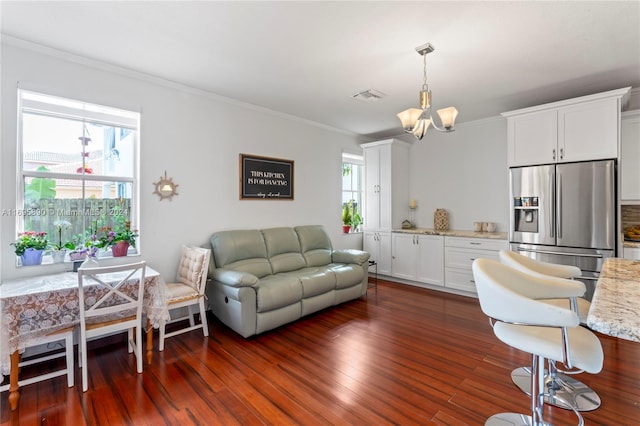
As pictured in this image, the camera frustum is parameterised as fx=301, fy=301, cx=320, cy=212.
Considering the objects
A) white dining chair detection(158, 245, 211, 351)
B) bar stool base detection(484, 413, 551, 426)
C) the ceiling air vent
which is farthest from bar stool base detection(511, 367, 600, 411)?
the ceiling air vent

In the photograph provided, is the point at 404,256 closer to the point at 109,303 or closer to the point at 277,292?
the point at 277,292

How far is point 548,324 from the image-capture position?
1371 mm

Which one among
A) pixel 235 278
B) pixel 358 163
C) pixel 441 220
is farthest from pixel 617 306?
pixel 358 163

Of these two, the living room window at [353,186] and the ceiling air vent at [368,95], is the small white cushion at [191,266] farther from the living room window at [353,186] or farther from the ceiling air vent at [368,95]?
the living room window at [353,186]

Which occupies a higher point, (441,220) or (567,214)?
(567,214)

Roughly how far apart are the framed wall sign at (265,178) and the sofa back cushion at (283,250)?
53 centimetres

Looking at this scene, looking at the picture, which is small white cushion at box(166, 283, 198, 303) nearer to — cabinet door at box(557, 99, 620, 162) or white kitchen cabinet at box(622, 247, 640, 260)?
cabinet door at box(557, 99, 620, 162)

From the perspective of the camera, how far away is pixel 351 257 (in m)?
4.34

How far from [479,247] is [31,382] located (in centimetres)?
492

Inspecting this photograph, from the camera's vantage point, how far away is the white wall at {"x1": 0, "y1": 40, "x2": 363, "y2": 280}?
8.42ft

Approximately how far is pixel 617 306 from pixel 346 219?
4.57 metres

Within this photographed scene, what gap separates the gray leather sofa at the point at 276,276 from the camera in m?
3.07

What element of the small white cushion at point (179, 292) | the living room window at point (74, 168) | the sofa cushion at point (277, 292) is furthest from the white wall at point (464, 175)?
the living room window at point (74, 168)

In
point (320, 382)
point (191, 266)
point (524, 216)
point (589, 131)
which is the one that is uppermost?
point (589, 131)
